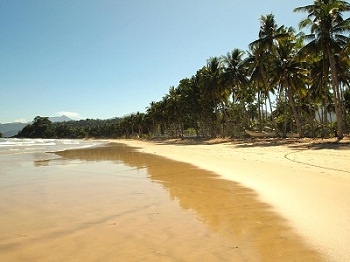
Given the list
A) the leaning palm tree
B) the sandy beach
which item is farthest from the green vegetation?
the sandy beach

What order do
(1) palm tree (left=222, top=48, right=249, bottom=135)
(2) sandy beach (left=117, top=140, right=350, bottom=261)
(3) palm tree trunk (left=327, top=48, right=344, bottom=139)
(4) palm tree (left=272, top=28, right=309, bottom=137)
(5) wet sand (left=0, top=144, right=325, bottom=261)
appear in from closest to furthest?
(5) wet sand (left=0, top=144, right=325, bottom=261) → (2) sandy beach (left=117, top=140, right=350, bottom=261) → (3) palm tree trunk (left=327, top=48, right=344, bottom=139) → (4) palm tree (left=272, top=28, right=309, bottom=137) → (1) palm tree (left=222, top=48, right=249, bottom=135)

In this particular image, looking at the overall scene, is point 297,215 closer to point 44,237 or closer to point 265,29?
point 44,237

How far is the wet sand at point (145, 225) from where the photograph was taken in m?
4.03

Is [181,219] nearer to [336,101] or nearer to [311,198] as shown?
[311,198]

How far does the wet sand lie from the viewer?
13.2 feet

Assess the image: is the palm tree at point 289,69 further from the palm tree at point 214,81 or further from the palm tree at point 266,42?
the palm tree at point 214,81

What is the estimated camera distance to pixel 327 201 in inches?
245

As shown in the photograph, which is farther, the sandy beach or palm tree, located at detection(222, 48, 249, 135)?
palm tree, located at detection(222, 48, 249, 135)

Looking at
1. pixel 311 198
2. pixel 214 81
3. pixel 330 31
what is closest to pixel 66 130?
pixel 214 81

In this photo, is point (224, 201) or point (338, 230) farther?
point (224, 201)

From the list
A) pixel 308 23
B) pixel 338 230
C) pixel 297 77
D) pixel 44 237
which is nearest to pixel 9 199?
pixel 44 237

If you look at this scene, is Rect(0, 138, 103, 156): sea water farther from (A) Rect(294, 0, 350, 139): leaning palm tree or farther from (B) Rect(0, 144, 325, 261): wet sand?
(A) Rect(294, 0, 350, 139): leaning palm tree

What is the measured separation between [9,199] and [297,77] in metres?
31.3

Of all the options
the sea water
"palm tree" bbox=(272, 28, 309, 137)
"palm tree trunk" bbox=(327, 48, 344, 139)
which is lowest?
the sea water
